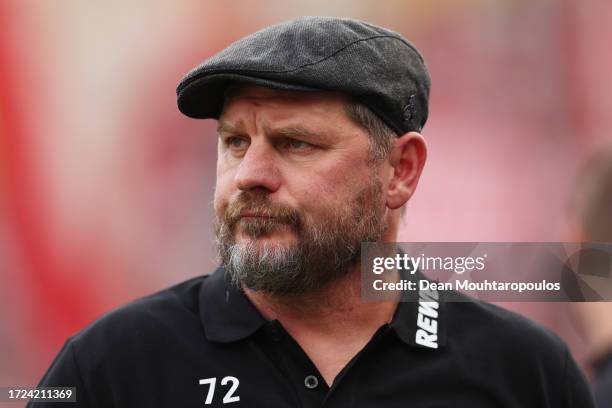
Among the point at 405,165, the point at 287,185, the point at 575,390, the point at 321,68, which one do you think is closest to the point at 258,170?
the point at 287,185

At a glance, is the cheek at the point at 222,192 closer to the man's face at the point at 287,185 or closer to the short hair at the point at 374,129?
the man's face at the point at 287,185

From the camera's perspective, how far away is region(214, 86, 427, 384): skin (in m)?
2.24

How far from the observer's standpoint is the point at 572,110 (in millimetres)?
5898

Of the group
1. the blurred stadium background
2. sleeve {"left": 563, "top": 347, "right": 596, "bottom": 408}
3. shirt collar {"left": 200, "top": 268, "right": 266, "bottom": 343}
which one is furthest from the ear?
the blurred stadium background

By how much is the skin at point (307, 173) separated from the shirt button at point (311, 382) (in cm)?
7

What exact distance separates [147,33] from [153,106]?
474mm

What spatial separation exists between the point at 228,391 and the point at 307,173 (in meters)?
0.59

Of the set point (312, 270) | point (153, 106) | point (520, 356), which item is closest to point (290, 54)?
point (312, 270)

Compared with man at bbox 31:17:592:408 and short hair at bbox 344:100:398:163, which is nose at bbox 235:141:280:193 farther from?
short hair at bbox 344:100:398:163

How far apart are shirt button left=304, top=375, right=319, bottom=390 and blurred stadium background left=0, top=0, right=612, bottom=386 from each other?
315 cm

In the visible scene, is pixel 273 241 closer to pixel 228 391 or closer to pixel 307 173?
pixel 307 173

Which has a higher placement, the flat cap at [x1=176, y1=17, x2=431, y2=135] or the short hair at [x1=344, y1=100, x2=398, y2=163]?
the flat cap at [x1=176, y1=17, x2=431, y2=135]

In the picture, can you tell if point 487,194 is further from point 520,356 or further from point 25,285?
point 520,356

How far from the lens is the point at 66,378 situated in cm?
220
